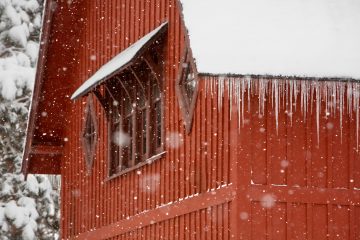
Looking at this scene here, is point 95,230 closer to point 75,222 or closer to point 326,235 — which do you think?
point 75,222

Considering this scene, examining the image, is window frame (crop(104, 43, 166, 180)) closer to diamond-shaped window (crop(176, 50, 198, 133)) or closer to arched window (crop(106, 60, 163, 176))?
arched window (crop(106, 60, 163, 176))

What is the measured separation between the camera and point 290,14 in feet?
40.2

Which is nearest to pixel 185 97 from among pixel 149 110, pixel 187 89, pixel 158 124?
pixel 187 89

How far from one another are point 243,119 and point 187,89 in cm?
190

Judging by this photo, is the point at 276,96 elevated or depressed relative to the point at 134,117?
depressed

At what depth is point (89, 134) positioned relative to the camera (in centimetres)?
1898

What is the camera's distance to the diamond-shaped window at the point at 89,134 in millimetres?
18312

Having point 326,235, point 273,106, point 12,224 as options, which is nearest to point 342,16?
point 273,106

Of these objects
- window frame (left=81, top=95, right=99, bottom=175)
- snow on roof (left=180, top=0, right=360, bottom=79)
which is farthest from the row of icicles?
window frame (left=81, top=95, right=99, bottom=175)

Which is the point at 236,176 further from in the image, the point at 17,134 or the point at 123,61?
the point at 17,134

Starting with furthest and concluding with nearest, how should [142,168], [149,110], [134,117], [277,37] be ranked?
1. [134,117]
2. [142,168]
3. [149,110]
4. [277,37]

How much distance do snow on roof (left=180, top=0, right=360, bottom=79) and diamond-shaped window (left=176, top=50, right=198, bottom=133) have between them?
1063 mm

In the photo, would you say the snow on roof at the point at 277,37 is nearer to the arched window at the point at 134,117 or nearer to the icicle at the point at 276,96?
the icicle at the point at 276,96

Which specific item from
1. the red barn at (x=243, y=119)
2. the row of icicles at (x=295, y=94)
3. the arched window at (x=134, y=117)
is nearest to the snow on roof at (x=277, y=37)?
the red barn at (x=243, y=119)
